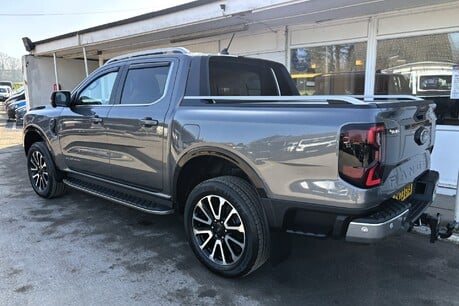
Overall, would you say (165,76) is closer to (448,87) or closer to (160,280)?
(160,280)

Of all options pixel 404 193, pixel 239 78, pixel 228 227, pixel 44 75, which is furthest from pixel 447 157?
pixel 44 75

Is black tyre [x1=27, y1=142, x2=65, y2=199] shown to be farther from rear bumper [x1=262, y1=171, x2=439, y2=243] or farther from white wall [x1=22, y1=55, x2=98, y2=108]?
white wall [x1=22, y1=55, x2=98, y2=108]

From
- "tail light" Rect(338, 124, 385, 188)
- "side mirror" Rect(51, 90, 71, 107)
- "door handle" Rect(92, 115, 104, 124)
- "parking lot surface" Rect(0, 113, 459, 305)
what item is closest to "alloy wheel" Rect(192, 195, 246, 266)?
"parking lot surface" Rect(0, 113, 459, 305)

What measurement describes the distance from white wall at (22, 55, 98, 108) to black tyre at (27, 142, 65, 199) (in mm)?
A: 8744

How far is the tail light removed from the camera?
2336mm

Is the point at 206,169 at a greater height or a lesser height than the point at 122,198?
greater

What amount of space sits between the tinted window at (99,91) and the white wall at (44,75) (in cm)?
983

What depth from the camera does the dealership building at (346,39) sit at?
5555 mm

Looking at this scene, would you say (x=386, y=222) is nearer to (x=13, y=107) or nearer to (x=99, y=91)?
(x=99, y=91)

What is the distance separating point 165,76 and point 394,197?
234 centimetres

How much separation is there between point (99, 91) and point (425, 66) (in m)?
4.74

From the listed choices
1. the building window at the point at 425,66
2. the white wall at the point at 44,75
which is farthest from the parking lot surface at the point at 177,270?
the white wall at the point at 44,75

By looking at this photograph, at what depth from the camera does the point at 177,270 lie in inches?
132

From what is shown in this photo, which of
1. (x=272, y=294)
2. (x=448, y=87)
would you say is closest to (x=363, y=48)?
(x=448, y=87)
